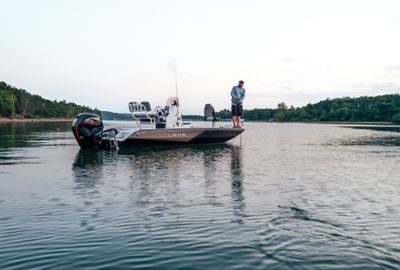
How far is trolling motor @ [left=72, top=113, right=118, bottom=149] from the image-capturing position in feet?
76.8

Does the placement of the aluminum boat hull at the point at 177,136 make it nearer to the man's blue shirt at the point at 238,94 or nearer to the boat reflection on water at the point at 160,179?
the man's blue shirt at the point at 238,94

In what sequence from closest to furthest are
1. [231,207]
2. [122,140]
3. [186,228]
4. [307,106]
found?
[186,228], [231,207], [122,140], [307,106]

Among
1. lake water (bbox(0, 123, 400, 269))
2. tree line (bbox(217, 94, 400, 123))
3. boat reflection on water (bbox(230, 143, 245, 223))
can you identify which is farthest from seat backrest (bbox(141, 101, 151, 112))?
tree line (bbox(217, 94, 400, 123))

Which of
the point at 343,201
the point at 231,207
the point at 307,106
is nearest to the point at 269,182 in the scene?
the point at 343,201

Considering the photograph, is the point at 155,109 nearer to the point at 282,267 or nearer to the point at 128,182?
the point at 128,182

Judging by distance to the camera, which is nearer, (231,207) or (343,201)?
(231,207)

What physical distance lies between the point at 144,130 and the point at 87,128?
3.46 m

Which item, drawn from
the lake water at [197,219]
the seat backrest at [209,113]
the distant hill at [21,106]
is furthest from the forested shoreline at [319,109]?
the lake water at [197,219]

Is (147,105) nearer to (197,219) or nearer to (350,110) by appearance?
(197,219)

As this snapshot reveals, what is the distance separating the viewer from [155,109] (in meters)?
25.3

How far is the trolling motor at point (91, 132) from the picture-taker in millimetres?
23406

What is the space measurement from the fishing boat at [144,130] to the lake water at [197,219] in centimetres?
865

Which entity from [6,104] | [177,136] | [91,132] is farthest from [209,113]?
[6,104]

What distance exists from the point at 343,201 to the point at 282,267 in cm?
501
